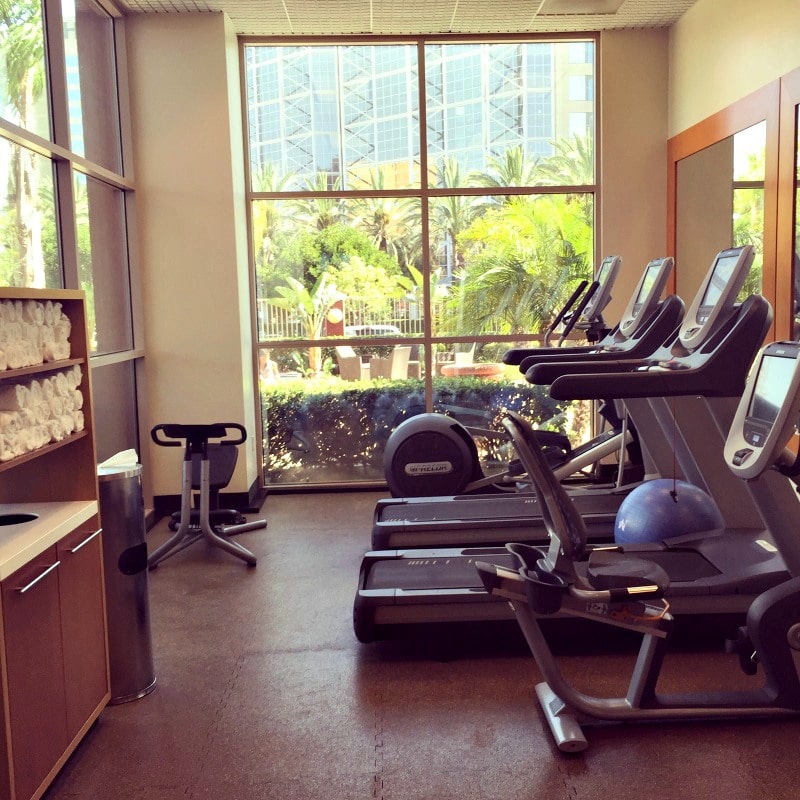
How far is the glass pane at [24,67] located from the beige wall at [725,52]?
151 inches

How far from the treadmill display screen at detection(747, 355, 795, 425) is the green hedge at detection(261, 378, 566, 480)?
13.2ft

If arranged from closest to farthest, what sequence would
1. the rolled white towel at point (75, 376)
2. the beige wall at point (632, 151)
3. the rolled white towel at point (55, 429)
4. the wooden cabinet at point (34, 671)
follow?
the wooden cabinet at point (34, 671), the rolled white towel at point (55, 429), the rolled white towel at point (75, 376), the beige wall at point (632, 151)

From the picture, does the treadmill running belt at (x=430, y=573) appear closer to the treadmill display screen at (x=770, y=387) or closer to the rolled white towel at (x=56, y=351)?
the treadmill display screen at (x=770, y=387)

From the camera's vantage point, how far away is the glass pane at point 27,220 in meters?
4.00

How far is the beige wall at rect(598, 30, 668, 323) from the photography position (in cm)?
642

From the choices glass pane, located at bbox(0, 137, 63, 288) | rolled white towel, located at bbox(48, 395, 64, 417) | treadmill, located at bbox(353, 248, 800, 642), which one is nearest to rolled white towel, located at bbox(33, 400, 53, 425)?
rolled white towel, located at bbox(48, 395, 64, 417)

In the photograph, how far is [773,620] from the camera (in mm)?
2770

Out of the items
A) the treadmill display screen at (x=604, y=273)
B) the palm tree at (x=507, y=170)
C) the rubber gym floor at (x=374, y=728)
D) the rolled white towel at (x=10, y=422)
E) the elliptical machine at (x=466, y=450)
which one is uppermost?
the palm tree at (x=507, y=170)

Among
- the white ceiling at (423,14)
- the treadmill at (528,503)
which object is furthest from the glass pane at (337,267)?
the treadmill at (528,503)

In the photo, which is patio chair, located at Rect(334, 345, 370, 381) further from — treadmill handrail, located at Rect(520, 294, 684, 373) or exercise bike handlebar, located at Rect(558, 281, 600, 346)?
treadmill handrail, located at Rect(520, 294, 684, 373)

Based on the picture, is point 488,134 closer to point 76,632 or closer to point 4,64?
point 4,64

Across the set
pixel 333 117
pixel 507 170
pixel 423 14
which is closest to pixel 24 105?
pixel 333 117

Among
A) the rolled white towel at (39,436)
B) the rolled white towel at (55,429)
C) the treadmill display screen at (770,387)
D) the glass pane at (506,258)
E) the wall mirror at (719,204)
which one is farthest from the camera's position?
the glass pane at (506,258)

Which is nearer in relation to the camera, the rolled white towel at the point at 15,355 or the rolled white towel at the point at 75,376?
the rolled white towel at the point at 15,355
